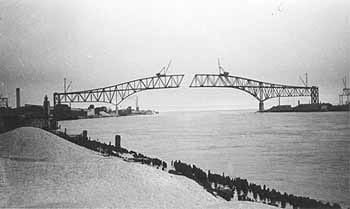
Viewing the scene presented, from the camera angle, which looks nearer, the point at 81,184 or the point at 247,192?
the point at 81,184

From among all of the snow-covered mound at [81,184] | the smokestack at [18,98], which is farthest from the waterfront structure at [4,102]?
the snow-covered mound at [81,184]

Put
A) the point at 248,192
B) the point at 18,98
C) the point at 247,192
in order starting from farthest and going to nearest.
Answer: the point at 18,98 → the point at 248,192 → the point at 247,192

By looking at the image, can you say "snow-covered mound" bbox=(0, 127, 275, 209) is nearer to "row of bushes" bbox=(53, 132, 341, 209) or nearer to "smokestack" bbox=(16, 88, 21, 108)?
"row of bushes" bbox=(53, 132, 341, 209)

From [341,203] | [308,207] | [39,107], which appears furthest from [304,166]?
[39,107]

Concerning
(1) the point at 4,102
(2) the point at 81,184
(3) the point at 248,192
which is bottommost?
(3) the point at 248,192

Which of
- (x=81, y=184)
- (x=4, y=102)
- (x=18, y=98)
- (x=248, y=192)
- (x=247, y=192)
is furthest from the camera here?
(x=18, y=98)

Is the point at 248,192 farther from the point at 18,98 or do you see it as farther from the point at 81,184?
the point at 18,98

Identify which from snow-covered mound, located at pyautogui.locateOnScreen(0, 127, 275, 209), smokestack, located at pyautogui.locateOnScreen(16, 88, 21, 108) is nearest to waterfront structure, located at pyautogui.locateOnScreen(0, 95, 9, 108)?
smokestack, located at pyautogui.locateOnScreen(16, 88, 21, 108)

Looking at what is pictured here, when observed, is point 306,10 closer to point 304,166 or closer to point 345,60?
point 345,60

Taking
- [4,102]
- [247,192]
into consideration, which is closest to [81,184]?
[4,102]
